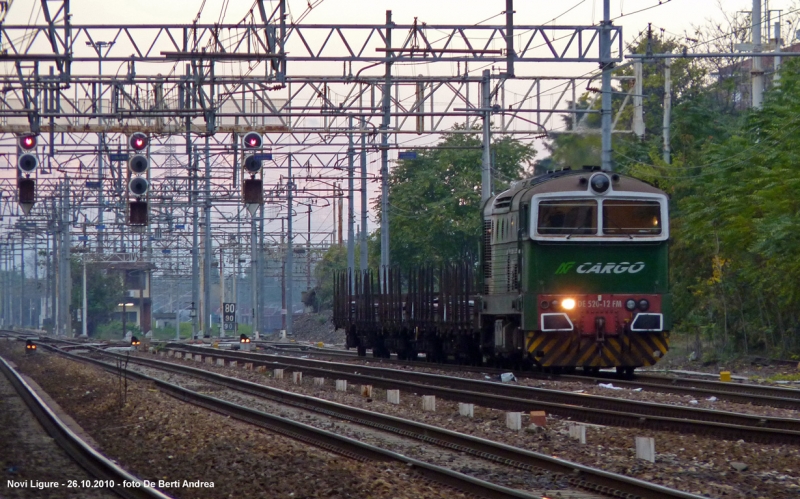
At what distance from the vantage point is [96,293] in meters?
89.7

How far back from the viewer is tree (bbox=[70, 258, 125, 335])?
88438 mm

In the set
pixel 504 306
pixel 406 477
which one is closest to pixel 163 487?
pixel 406 477

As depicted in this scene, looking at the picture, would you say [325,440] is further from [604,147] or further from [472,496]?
[604,147]

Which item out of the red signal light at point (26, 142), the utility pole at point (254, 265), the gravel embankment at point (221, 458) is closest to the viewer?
the gravel embankment at point (221, 458)

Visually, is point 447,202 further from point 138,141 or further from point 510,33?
point 510,33

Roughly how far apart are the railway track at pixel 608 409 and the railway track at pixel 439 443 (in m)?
2.16

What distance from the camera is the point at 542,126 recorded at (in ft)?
110

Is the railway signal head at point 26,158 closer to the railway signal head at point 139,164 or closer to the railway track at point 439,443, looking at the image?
the railway signal head at point 139,164

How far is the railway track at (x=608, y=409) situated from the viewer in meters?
12.0

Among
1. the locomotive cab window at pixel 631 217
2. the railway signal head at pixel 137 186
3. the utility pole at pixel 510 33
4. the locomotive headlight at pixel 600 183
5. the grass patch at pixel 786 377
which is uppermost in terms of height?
the utility pole at pixel 510 33

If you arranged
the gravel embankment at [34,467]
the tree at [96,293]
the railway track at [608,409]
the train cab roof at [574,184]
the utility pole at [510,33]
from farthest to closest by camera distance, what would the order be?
the tree at [96,293]
the utility pole at [510,33]
the train cab roof at [574,184]
the railway track at [608,409]
the gravel embankment at [34,467]

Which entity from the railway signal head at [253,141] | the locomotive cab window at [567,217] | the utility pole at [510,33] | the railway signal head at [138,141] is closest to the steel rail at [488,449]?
the locomotive cab window at [567,217]

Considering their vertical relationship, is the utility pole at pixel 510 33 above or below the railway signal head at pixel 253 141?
above

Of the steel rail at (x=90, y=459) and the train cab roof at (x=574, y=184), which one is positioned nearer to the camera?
the steel rail at (x=90, y=459)
